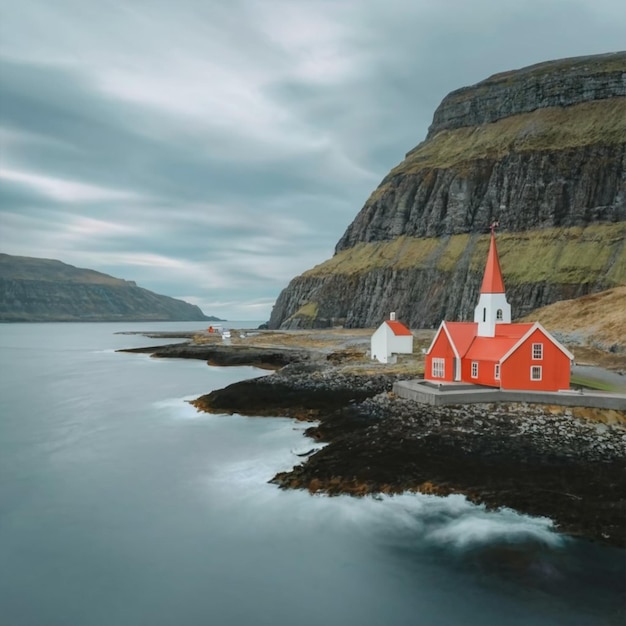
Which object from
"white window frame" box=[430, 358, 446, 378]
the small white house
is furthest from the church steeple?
the small white house

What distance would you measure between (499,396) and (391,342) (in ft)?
81.2

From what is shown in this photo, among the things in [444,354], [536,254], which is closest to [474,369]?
[444,354]

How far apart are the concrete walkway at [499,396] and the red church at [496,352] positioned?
53.8 inches

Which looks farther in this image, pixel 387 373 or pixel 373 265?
pixel 373 265

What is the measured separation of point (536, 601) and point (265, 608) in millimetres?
7548

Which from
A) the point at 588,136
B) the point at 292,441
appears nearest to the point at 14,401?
the point at 292,441

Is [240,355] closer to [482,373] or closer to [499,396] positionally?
[482,373]

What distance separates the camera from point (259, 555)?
17031 millimetres

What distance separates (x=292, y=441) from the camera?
94.3 feet

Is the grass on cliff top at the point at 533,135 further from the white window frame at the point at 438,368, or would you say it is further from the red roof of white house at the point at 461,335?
the white window frame at the point at 438,368

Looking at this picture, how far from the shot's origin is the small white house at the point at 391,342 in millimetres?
54406

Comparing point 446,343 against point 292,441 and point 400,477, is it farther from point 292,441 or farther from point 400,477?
point 400,477

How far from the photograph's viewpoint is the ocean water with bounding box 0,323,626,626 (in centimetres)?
1377

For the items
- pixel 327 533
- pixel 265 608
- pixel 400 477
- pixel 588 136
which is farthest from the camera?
pixel 588 136
